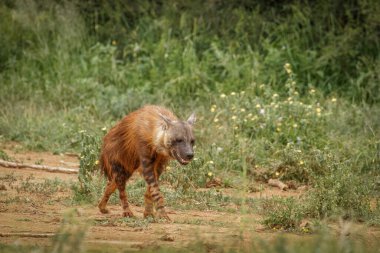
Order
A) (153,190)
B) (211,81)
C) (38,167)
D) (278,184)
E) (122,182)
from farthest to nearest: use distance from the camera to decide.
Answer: (211,81), (38,167), (278,184), (122,182), (153,190)

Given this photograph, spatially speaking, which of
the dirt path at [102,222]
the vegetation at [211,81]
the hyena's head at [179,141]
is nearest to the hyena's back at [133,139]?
the hyena's head at [179,141]

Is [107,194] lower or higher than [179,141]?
lower

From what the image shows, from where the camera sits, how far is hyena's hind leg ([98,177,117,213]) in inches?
334

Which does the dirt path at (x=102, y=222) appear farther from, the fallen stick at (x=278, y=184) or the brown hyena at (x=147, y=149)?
the brown hyena at (x=147, y=149)

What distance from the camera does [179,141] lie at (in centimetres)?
808

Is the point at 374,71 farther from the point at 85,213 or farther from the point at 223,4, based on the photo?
the point at 85,213

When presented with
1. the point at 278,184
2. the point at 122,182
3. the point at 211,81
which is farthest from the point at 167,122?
the point at 211,81

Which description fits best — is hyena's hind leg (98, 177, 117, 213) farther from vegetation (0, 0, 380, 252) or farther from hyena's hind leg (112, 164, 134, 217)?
vegetation (0, 0, 380, 252)

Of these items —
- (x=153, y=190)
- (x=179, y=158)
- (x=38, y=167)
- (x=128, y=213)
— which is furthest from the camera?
(x=38, y=167)

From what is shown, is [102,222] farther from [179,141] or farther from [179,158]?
[179,141]

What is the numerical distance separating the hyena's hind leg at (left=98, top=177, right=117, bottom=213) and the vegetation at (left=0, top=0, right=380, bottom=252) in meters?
0.57

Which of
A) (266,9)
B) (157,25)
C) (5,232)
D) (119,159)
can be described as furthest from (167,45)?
(5,232)

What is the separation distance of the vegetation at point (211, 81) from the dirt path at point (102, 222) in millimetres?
343

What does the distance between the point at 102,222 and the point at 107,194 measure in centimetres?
85
